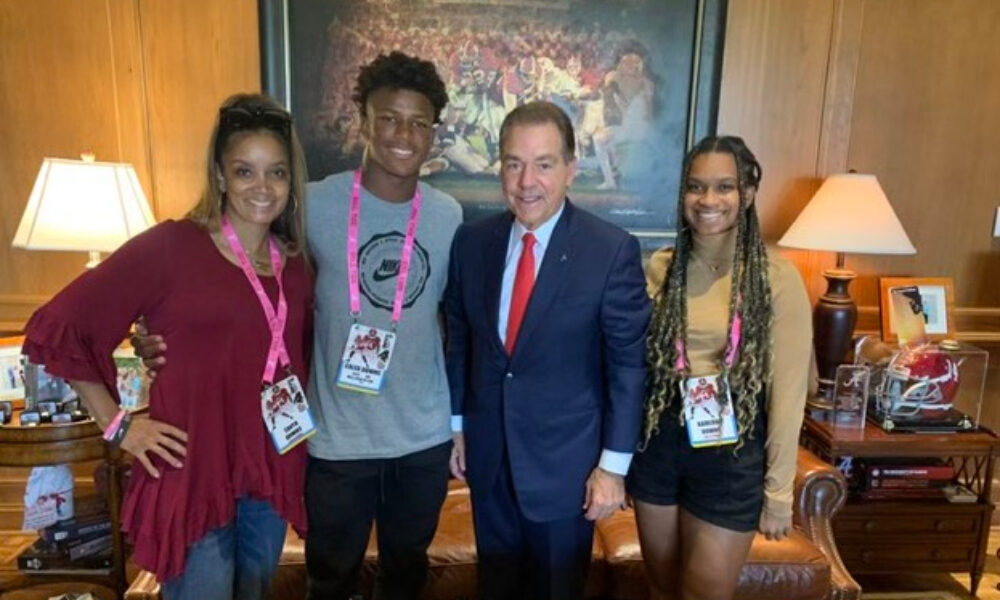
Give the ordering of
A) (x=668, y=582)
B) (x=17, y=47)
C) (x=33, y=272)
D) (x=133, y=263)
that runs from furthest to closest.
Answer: (x=33, y=272) → (x=17, y=47) → (x=668, y=582) → (x=133, y=263)

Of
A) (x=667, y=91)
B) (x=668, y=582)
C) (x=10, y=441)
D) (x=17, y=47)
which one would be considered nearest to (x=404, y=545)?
(x=668, y=582)

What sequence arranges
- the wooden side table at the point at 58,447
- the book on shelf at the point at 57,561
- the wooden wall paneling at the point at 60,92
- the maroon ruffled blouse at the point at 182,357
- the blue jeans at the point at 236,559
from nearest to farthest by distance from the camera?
the maroon ruffled blouse at the point at 182,357 < the blue jeans at the point at 236,559 < the wooden side table at the point at 58,447 < the book on shelf at the point at 57,561 < the wooden wall paneling at the point at 60,92

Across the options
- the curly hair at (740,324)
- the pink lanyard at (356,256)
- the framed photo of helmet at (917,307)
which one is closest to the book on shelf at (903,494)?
the framed photo of helmet at (917,307)

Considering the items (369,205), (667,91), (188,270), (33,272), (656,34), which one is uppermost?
(656,34)

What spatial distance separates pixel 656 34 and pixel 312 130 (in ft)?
4.57

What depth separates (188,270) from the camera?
4.18ft

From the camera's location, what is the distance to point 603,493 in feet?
4.76

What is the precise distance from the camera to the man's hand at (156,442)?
4.25ft

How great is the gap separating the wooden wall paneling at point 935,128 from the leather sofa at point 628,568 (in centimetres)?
137

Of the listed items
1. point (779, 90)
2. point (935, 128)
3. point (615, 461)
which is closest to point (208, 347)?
point (615, 461)

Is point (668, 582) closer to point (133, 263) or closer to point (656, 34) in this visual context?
point (133, 263)

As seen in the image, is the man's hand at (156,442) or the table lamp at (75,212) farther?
the table lamp at (75,212)

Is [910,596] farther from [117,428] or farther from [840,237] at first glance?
[117,428]

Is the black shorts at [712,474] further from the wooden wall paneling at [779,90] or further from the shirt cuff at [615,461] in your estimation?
the wooden wall paneling at [779,90]
